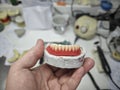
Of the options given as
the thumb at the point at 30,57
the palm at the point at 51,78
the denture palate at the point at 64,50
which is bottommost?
the palm at the point at 51,78

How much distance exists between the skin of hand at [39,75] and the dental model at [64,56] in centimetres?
5

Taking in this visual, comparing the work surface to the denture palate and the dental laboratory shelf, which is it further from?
the denture palate

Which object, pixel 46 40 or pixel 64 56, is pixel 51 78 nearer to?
pixel 64 56

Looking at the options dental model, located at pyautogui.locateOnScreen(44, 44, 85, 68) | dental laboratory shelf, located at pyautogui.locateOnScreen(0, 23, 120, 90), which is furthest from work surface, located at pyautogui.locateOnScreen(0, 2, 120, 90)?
dental model, located at pyautogui.locateOnScreen(44, 44, 85, 68)

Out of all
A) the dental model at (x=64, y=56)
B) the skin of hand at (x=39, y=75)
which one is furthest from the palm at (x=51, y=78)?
the dental model at (x=64, y=56)

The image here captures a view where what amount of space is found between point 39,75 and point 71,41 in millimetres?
342

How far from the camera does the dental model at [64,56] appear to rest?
1.84 ft

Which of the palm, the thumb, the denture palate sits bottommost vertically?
the palm

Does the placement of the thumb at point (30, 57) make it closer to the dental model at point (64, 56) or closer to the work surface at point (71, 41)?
the dental model at point (64, 56)

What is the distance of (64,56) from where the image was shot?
57 centimetres

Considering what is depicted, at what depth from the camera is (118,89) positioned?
2.42 ft

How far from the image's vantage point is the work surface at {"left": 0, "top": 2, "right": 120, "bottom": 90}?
77cm

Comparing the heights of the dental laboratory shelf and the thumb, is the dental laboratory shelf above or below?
below

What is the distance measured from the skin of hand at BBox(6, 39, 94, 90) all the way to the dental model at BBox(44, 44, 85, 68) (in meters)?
0.05
